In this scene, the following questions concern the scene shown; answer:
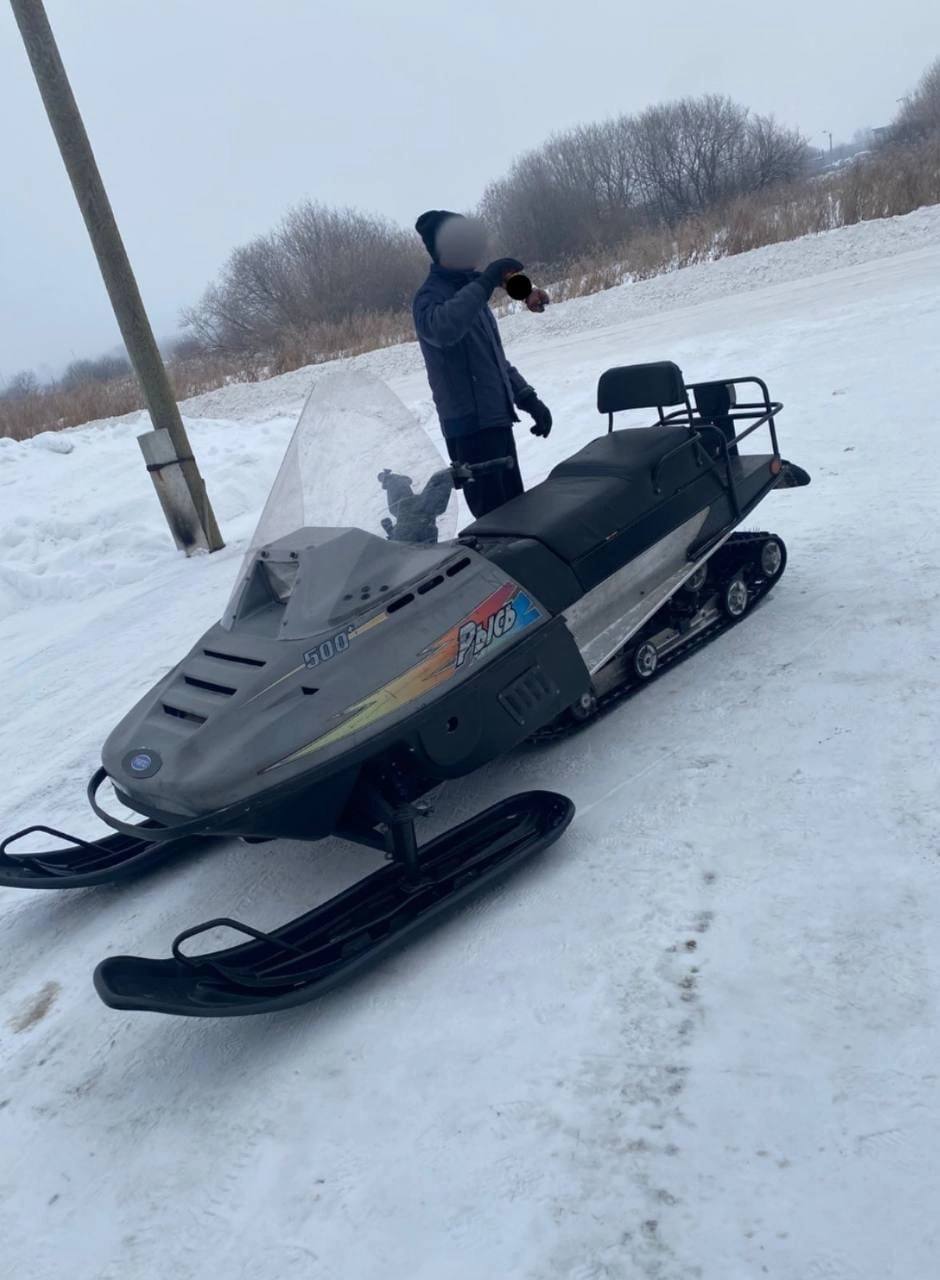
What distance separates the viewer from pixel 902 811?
2.78 meters

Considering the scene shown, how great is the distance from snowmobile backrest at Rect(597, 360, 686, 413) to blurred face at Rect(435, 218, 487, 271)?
709mm

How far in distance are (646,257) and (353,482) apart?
1767 centimetres

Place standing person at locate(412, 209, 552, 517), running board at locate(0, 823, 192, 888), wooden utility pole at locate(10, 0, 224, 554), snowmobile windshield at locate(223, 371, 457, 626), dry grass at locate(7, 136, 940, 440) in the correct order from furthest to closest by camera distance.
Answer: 1. dry grass at locate(7, 136, 940, 440)
2. wooden utility pole at locate(10, 0, 224, 554)
3. standing person at locate(412, 209, 552, 517)
4. snowmobile windshield at locate(223, 371, 457, 626)
5. running board at locate(0, 823, 192, 888)

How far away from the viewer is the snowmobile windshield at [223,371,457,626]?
3.35 m

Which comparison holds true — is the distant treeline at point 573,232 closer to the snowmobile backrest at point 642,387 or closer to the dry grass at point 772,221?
the dry grass at point 772,221

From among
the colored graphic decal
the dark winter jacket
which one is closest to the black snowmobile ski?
the colored graphic decal

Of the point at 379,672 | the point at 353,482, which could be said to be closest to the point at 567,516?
the point at 353,482

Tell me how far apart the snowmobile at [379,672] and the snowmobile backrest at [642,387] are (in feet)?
0.09

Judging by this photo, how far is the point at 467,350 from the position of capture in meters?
4.05

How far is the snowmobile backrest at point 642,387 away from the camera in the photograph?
4.10 meters

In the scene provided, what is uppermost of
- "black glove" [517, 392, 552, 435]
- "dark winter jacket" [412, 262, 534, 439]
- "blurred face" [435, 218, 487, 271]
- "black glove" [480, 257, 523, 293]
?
"blurred face" [435, 218, 487, 271]

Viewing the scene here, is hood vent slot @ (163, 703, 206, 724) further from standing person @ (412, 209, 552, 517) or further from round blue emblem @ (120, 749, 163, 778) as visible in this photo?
standing person @ (412, 209, 552, 517)

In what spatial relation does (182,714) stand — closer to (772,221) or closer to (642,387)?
(642,387)

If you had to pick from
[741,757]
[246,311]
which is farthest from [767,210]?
[741,757]
